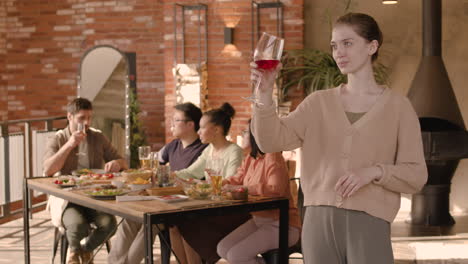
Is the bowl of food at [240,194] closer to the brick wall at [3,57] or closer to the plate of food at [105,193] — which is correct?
the plate of food at [105,193]

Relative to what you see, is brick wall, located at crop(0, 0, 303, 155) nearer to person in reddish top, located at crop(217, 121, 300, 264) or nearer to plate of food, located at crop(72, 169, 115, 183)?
plate of food, located at crop(72, 169, 115, 183)

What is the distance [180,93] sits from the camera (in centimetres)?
622

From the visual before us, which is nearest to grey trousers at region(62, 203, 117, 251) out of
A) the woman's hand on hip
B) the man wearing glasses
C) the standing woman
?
the man wearing glasses

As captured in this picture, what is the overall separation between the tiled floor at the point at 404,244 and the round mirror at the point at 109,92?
1.22 metres

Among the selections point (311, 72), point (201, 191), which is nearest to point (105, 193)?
point (201, 191)

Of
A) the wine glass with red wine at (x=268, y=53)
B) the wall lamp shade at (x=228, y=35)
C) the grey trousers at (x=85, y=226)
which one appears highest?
the wall lamp shade at (x=228, y=35)

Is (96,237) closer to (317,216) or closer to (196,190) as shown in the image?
(196,190)

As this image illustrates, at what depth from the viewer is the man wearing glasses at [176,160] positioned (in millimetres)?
3490

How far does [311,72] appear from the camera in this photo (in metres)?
5.93

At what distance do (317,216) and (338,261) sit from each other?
0.45ft

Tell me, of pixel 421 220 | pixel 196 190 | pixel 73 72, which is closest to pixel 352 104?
pixel 196 190

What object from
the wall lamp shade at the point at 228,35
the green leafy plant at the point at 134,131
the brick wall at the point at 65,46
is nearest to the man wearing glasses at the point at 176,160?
the wall lamp shade at the point at 228,35

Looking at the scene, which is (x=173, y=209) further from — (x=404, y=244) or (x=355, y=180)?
(x=404, y=244)

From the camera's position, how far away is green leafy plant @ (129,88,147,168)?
7.10 meters
